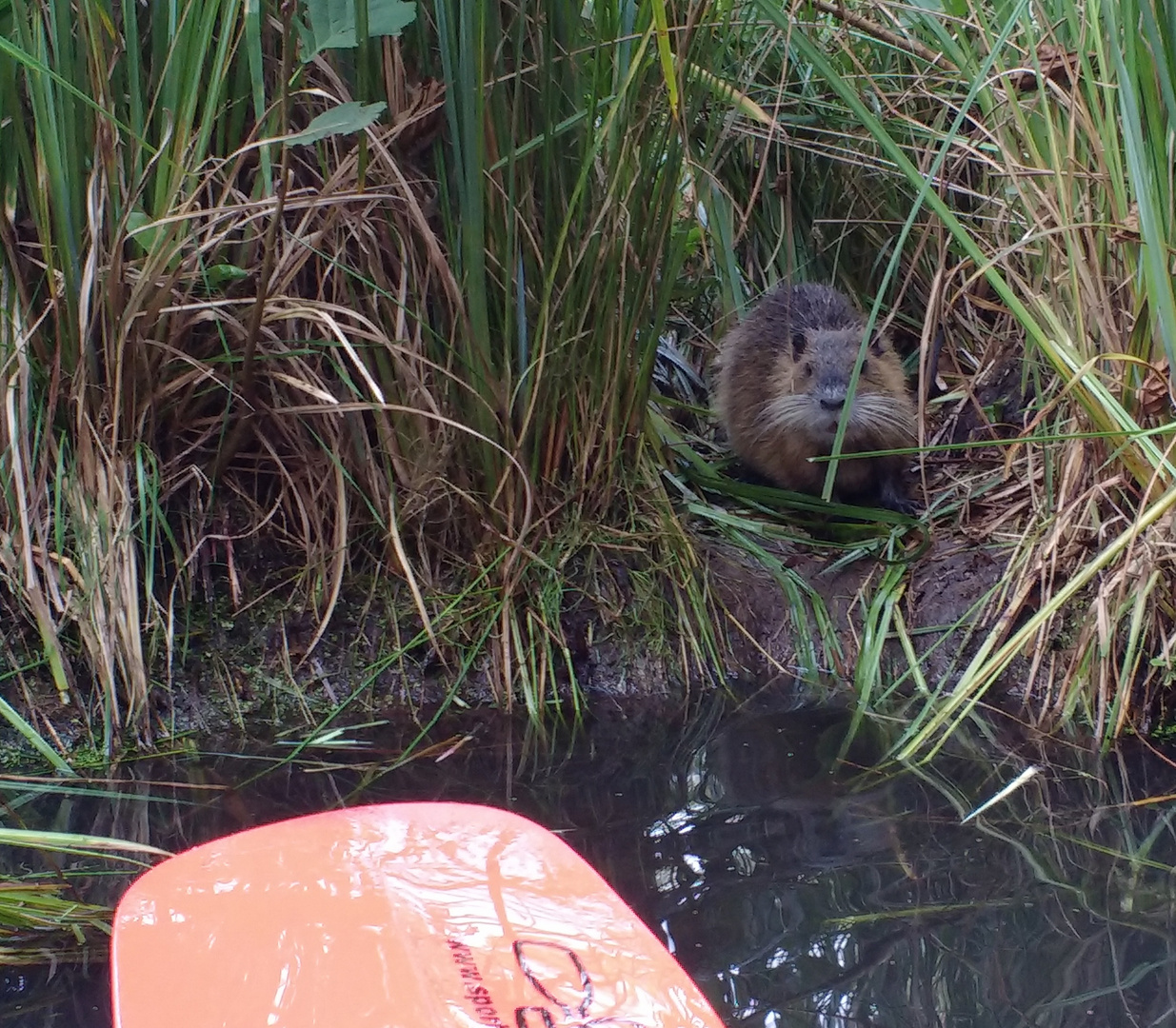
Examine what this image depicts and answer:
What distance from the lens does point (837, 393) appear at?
11.0ft

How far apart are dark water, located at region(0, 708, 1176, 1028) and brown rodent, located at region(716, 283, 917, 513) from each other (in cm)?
96

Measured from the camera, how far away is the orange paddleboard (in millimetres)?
1586

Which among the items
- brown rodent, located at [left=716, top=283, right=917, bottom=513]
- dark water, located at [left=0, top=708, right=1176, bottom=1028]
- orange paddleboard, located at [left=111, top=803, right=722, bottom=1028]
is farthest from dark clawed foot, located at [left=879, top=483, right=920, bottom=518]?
orange paddleboard, located at [left=111, top=803, right=722, bottom=1028]

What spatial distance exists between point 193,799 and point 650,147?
4.87 feet

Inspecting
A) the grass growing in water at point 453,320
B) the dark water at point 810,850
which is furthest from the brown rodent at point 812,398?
the dark water at point 810,850

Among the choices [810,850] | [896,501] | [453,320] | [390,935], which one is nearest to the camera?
[390,935]

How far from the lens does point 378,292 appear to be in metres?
2.48

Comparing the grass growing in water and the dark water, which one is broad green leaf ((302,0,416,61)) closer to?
the grass growing in water

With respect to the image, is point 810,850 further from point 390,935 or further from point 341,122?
point 341,122

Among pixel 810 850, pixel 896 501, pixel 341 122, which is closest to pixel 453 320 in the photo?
pixel 341 122

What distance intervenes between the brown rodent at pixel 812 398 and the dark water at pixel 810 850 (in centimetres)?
96

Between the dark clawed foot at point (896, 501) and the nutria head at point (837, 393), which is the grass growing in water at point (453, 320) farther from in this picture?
the nutria head at point (837, 393)

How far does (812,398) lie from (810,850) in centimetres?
158

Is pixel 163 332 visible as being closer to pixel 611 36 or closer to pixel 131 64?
pixel 131 64
